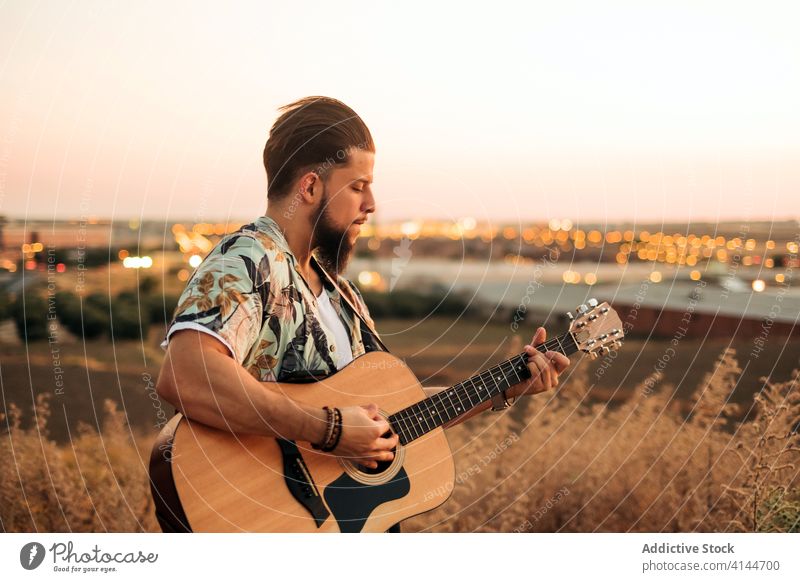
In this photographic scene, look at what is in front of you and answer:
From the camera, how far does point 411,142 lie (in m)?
3.46

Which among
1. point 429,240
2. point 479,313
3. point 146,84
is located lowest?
point 479,313

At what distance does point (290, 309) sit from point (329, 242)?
11.4 inches

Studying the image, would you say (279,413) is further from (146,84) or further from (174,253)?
(174,253)

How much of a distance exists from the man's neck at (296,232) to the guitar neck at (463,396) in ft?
1.80

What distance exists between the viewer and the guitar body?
6.95ft

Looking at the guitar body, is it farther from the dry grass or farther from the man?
the dry grass

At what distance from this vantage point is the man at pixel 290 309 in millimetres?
2080

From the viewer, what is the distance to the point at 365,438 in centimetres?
229

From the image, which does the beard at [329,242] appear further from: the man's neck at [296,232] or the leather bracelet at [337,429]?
the leather bracelet at [337,429]

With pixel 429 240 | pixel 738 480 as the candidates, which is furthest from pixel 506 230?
pixel 738 480

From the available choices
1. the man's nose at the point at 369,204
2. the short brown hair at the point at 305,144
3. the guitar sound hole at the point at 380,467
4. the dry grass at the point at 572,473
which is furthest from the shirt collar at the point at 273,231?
the dry grass at the point at 572,473

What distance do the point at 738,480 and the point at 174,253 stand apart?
303cm

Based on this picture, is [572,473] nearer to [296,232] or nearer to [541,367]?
[541,367]
